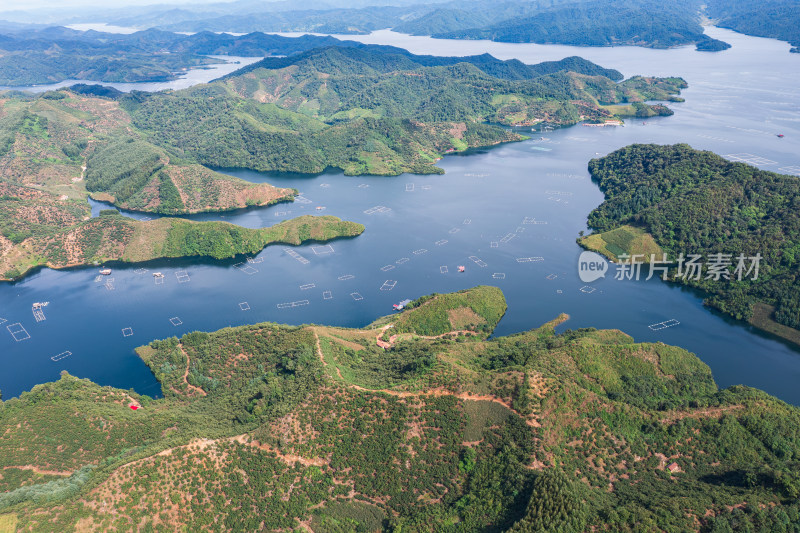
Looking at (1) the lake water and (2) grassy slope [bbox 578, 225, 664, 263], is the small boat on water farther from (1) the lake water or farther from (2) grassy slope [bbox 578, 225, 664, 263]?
(2) grassy slope [bbox 578, 225, 664, 263]

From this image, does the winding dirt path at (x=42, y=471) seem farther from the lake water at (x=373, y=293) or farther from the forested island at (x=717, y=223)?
the forested island at (x=717, y=223)

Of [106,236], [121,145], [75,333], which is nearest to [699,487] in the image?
[75,333]

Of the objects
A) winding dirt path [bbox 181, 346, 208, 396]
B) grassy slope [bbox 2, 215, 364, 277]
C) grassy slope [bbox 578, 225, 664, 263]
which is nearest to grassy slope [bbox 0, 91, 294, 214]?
grassy slope [bbox 2, 215, 364, 277]

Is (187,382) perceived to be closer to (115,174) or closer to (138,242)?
(138,242)

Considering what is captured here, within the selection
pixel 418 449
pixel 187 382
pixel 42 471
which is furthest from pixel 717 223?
pixel 42 471

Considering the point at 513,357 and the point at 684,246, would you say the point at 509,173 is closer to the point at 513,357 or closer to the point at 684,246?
the point at 684,246

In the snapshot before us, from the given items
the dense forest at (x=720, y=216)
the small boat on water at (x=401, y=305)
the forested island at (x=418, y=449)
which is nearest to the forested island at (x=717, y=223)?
the dense forest at (x=720, y=216)
